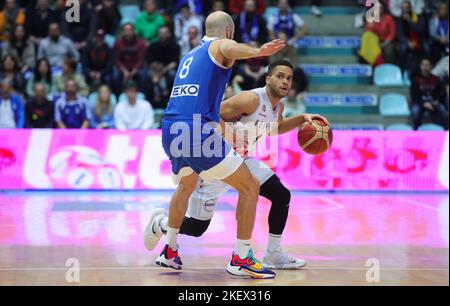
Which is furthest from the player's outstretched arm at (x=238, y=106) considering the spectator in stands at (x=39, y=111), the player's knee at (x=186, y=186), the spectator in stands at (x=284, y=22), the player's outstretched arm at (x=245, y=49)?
the spectator in stands at (x=284, y=22)

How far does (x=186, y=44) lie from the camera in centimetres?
1623

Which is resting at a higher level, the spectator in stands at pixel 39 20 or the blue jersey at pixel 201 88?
the spectator in stands at pixel 39 20

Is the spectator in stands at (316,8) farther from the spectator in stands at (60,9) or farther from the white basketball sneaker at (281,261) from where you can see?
the white basketball sneaker at (281,261)

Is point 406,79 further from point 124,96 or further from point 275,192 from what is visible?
point 275,192

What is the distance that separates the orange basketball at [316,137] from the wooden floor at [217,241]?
1092mm

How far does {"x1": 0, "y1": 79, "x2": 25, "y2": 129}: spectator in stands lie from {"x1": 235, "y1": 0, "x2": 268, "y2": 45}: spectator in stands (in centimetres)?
458

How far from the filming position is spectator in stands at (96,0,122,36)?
653 inches

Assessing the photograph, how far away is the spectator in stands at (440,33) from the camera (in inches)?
666

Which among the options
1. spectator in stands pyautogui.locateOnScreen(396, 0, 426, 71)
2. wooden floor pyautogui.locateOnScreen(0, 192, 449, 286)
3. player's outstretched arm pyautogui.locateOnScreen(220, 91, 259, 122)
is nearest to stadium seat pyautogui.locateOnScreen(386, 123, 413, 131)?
spectator in stands pyautogui.locateOnScreen(396, 0, 426, 71)

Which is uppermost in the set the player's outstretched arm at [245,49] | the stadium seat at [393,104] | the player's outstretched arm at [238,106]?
the player's outstretched arm at [245,49]

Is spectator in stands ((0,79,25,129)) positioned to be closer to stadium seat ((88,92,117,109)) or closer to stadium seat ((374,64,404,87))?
stadium seat ((88,92,117,109))

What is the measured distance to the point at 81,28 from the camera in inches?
637

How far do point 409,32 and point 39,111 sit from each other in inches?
317

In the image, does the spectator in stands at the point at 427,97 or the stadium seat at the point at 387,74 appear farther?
the stadium seat at the point at 387,74
